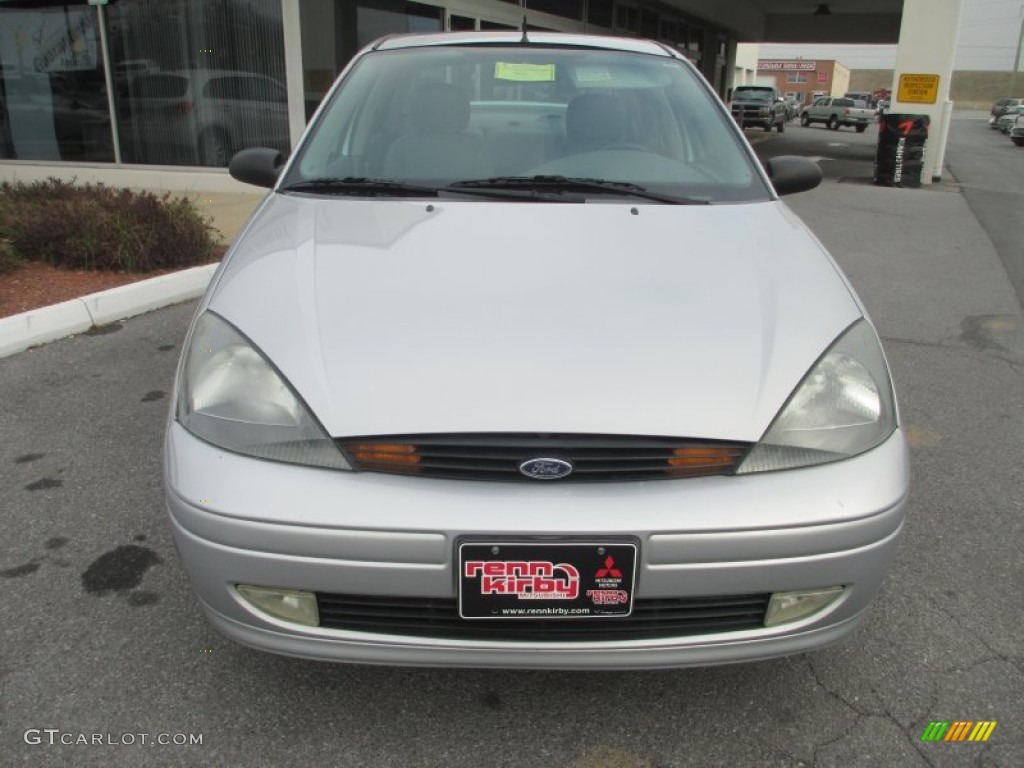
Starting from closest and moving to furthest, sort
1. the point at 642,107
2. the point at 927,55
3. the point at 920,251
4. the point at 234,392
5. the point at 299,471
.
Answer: the point at 299,471
the point at 234,392
the point at 642,107
the point at 920,251
the point at 927,55

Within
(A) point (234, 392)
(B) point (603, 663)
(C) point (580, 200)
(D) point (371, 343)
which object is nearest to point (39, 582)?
(A) point (234, 392)

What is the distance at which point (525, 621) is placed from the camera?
1619mm

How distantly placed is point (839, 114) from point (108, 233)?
42795 millimetres

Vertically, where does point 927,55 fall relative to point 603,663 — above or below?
above

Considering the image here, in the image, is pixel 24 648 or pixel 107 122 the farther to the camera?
pixel 107 122

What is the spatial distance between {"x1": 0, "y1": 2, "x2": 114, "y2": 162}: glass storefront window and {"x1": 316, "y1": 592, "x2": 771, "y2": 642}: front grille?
10.6 metres

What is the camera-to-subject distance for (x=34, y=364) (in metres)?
4.17

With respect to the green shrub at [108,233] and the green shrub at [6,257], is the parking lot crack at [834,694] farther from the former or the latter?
the green shrub at [6,257]

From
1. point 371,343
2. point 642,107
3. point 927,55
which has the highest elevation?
point 927,55

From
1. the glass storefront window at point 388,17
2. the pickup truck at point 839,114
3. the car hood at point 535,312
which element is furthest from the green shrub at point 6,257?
the pickup truck at point 839,114

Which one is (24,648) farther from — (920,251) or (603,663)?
(920,251)

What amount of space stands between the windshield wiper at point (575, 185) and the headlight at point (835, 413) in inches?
31.3

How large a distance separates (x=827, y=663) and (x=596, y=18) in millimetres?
17760

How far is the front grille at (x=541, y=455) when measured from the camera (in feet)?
5.21
